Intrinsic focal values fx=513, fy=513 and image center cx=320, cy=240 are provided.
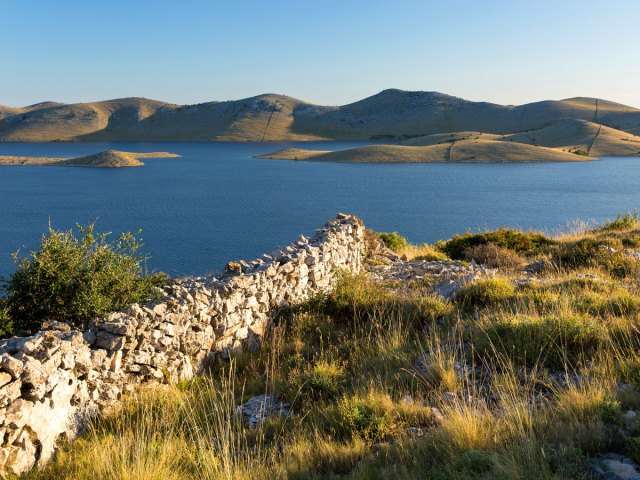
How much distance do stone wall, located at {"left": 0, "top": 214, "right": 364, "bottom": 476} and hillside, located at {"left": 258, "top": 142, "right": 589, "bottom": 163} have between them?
3059 inches

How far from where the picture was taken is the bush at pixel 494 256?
47.7ft

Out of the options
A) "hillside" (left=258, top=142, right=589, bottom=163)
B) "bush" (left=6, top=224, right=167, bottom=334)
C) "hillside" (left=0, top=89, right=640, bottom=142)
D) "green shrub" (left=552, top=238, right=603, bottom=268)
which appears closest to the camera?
"bush" (left=6, top=224, right=167, bottom=334)

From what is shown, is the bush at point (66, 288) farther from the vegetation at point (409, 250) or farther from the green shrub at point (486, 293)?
the vegetation at point (409, 250)

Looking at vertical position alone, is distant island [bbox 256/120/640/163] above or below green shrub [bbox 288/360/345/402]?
above

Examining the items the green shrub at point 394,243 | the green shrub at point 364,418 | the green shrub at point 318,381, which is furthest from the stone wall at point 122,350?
the green shrub at point 394,243

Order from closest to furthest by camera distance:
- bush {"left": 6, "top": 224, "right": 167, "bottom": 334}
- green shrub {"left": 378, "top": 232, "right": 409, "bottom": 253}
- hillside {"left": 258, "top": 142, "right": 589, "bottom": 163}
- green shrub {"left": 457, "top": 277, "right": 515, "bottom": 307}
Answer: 1. bush {"left": 6, "top": 224, "right": 167, "bottom": 334}
2. green shrub {"left": 457, "top": 277, "right": 515, "bottom": 307}
3. green shrub {"left": 378, "top": 232, "right": 409, "bottom": 253}
4. hillside {"left": 258, "top": 142, "right": 589, "bottom": 163}

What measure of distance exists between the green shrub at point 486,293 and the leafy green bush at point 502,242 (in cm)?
804

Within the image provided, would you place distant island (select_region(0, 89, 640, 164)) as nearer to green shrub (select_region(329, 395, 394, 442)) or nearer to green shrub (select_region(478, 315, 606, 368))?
green shrub (select_region(478, 315, 606, 368))

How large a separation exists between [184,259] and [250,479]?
76.8 feet

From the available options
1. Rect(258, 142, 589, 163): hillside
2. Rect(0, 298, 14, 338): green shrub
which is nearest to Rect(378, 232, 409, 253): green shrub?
Rect(0, 298, 14, 338): green shrub

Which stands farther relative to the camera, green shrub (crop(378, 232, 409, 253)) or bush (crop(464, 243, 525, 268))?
green shrub (crop(378, 232, 409, 253))

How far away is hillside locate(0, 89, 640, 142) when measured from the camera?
155750 mm

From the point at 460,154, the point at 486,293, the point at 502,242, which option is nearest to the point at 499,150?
the point at 460,154

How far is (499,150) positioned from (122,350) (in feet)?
286
